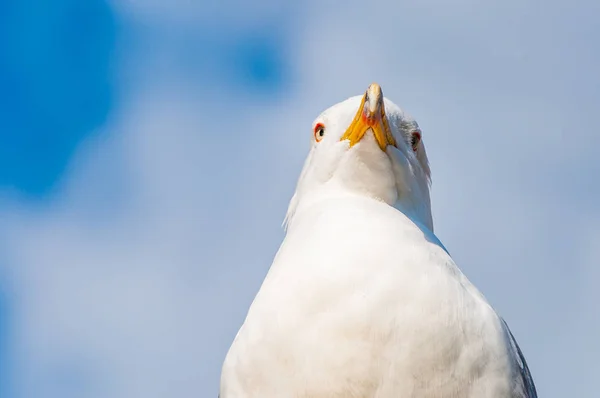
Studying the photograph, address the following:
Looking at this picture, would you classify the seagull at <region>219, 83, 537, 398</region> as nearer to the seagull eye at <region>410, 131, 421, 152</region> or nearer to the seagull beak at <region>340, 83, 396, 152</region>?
the seagull beak at <region>340, 83, 396, 152</region>

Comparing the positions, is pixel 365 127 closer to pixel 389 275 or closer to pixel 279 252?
pixel 279 252

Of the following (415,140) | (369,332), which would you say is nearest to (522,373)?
(369,332)

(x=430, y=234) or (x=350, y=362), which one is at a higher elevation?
(x=430, y=234)

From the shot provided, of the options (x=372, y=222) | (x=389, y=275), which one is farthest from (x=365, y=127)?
(x=389, y=275)

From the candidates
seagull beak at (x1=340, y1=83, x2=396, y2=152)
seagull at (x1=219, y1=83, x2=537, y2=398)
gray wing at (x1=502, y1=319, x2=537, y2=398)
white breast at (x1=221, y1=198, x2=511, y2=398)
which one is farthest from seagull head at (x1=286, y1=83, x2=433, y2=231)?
gray wing at (x1=502, y1=319, x2=537, y2=398)

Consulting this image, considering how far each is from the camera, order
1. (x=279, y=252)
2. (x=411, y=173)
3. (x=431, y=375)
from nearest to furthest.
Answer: (x=431, y=375) < (x=279, y=252) < (x=411, y=173)

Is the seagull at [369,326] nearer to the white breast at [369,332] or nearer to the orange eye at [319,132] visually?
the white breast at [369,332]

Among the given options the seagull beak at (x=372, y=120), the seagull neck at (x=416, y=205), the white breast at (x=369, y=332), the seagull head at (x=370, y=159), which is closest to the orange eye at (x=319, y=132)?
the seagull head at (x=370, y=159)
